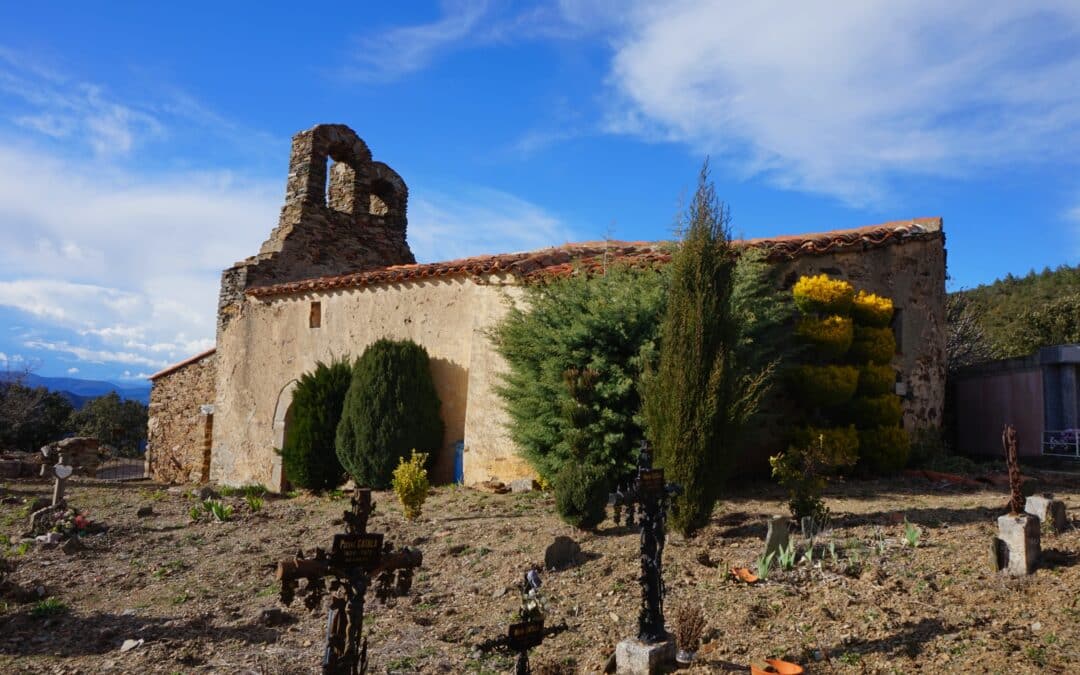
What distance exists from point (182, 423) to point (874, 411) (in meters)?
15.8

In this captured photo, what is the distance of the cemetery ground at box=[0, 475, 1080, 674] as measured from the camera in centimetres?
485

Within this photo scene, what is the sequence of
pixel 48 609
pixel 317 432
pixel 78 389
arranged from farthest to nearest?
pixel 78 389 < pixel 317 432 < pixel 48 609

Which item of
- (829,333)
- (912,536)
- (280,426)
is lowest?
(912,536)

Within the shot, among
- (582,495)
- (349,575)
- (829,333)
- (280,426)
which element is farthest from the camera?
(280,426)

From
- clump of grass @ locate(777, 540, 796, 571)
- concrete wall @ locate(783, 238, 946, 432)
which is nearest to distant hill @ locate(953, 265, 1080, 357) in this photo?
concrete wall @ locate(783, 238, 946, 432)

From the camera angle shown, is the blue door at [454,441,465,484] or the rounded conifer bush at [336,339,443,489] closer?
the rounded conifer bush at [336,339,443,489]

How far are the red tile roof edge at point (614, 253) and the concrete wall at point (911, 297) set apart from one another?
7.0 inches

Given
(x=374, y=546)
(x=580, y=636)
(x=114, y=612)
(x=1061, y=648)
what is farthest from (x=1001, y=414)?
(x=114, y=612)

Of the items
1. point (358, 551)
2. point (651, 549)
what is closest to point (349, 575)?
point (358, 551)

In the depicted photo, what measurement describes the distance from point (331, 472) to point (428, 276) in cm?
381

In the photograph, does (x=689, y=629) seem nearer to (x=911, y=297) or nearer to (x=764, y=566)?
(x=764, y=566)

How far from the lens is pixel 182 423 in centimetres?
1833

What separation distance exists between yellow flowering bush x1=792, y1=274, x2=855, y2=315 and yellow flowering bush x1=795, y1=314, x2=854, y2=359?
0.15 metres

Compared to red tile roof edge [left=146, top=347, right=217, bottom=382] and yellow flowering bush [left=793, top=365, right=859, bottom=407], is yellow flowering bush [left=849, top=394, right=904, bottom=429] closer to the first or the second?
yellow flowering bush [left=793, top=365, right=859, bottom=407]
